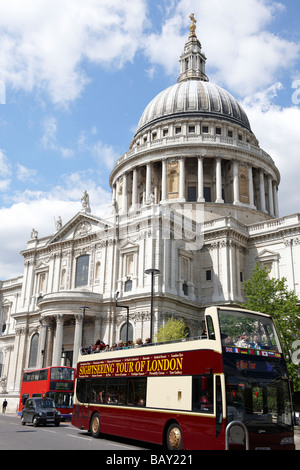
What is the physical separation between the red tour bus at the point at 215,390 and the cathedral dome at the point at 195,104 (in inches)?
2198

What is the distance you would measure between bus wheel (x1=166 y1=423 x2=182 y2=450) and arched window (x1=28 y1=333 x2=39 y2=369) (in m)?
38.9

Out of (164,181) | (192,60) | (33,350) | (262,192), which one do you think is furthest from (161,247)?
(192,60)

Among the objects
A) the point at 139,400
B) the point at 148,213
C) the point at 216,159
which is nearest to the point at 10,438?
the point at 139,400

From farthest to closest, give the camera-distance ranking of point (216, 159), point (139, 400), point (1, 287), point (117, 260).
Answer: point (1, 287) < point (216, 159) < point (117, 260) < point (139, 400)

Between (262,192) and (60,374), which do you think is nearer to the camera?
(60,374)

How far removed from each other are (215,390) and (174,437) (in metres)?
2.88

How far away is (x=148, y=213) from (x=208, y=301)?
36.0ft

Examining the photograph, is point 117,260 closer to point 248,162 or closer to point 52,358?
point 52,358

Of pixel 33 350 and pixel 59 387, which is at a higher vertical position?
pixel 33 350

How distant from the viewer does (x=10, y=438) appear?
1884 cm

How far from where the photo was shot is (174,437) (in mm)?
15828

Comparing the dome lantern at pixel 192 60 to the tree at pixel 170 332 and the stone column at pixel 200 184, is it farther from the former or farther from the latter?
the tree at pixel 170 332

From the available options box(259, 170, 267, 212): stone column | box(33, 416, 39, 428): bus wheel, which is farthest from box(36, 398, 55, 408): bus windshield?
box(259, 170, 267, 212): stone column

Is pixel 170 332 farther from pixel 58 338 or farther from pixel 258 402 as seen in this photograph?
pixel 258 402
